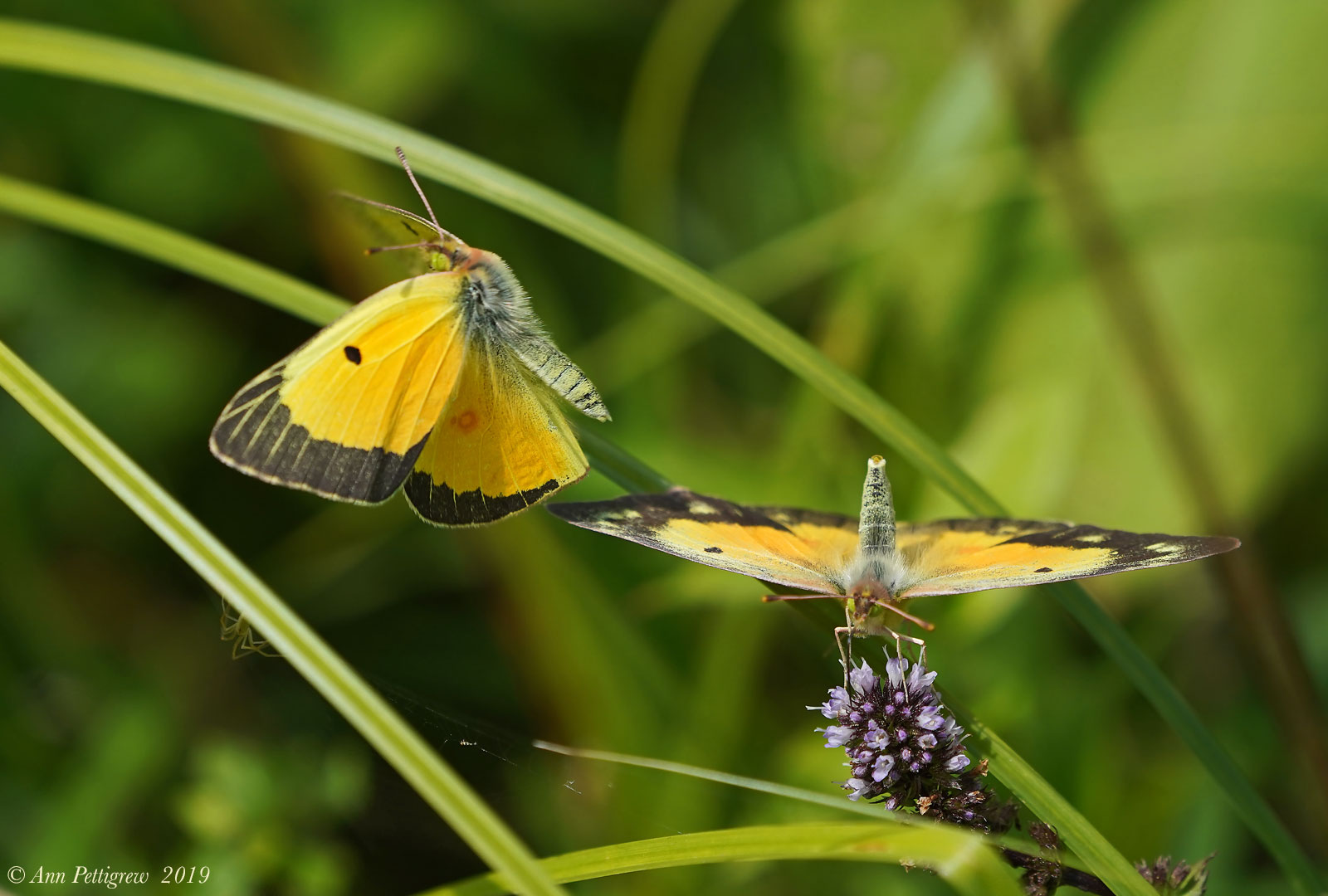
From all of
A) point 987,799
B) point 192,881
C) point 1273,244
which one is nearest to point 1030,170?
point 1273,244

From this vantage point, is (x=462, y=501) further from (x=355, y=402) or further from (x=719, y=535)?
(x=719, y=535)

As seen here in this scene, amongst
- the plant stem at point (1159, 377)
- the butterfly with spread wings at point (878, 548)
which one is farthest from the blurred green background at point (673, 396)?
the butterfly with spread wings at point (878, 548)

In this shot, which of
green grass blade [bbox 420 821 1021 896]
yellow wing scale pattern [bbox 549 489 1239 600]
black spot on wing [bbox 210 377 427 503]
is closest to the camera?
green grass blade [bbox 420 821 1021 896]

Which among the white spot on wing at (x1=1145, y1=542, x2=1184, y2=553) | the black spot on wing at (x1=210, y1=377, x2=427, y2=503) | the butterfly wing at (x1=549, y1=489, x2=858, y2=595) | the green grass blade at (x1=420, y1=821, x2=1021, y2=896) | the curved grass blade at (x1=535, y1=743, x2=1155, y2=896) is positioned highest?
the black spot on wing at (x1=210, y1=377, x2=427, y2=503)

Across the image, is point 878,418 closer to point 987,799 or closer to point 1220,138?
point 987,799

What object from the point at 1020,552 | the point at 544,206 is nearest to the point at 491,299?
the point at 544,206

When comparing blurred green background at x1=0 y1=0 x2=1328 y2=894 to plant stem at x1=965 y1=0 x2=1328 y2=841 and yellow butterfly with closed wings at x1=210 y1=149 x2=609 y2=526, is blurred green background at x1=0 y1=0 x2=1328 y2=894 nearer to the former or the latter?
plant stem at x1=965 y1=0 x2=1328 y2=841

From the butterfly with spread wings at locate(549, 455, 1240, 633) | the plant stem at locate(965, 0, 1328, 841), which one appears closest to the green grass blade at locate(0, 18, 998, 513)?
the butterfly with spread wings at locate(549, 455, 1240, 633)

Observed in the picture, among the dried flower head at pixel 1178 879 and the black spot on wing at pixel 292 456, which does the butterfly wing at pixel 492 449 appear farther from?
the dried flower head at pixel 1178 879
